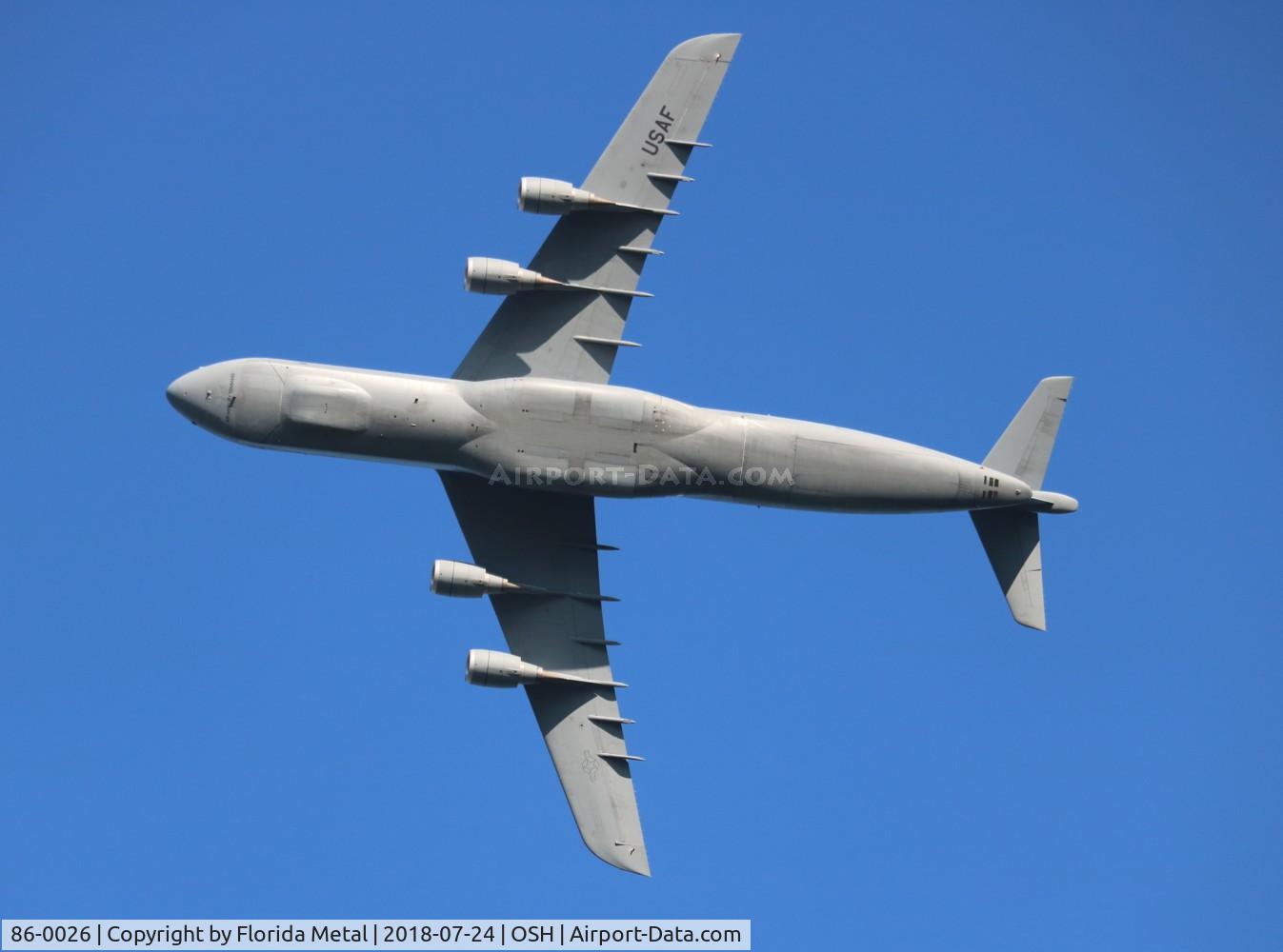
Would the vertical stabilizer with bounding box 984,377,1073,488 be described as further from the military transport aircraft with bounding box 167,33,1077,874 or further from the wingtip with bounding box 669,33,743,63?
the wingtip with bounding box 669,33,743,63

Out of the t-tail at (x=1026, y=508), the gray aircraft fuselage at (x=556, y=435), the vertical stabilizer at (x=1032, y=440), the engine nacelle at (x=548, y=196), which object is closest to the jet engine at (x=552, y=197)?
the engine nacelle at (x=548, y=196)

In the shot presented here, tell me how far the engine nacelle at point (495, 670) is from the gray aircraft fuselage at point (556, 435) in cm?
540

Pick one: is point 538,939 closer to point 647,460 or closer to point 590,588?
point 590,588

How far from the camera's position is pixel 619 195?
42.5 meters

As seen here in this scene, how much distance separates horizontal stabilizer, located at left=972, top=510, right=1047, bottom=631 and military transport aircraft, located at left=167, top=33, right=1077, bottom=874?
44 millimetres

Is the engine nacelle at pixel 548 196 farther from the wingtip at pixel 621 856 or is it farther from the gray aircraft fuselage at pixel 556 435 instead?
the wingtip at pixel 621 856

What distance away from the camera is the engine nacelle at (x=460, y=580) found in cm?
4166

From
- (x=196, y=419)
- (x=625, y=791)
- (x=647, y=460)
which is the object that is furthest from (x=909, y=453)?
(x=196, y=419)

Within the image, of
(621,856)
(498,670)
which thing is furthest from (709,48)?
(621,856)

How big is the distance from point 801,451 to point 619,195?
31.3ft

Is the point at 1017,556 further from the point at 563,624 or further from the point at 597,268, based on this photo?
the point at 597,268

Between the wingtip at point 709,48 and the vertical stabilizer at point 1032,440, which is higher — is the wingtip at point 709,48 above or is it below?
above

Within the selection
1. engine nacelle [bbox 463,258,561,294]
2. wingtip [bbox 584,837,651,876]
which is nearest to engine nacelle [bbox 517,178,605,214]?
engine nacelle [bbox 463,258,561,294]

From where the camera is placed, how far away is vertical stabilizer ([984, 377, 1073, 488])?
4294 cm
